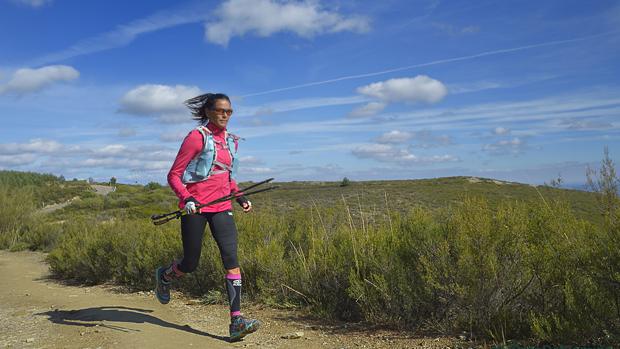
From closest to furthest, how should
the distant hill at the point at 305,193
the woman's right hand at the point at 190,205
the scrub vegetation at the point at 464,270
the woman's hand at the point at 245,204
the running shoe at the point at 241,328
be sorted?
1. the scrub vegetation at the point at 464,270
2. the woman's right hand at the point at 190,205
3. the running shoe at the point at 241,328
4. the woman's hand at the point at 245,204
5. the distant hill at the point at 305,193

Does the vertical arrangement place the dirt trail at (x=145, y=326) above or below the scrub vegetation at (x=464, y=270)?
below

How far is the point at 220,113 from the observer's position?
5.03 metres

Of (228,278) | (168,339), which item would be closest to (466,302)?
(228,278)

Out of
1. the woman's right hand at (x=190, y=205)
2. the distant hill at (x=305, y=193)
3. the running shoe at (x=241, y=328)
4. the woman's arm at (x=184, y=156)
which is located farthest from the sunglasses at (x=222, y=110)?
the distant hill at (x=305, y=193)

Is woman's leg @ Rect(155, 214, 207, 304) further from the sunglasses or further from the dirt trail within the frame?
the sunglasses

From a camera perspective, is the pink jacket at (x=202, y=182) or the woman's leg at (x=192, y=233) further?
the woman's leg at (x=192, y=233)

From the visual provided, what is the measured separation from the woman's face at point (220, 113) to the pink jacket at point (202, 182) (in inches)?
3.1

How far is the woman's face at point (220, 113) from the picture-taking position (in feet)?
→ 16.4

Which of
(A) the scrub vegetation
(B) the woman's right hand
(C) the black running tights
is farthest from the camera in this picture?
(C) the black running tights

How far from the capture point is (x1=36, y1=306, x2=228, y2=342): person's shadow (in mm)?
5430

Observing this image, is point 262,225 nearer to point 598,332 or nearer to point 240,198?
point 240,198

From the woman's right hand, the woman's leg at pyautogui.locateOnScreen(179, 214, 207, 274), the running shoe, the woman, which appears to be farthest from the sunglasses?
the running shoe

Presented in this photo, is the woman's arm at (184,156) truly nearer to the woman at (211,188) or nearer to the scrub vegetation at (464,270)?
the woman at (211,188)

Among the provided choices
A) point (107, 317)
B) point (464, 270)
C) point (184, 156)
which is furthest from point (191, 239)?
point (464, 270)
